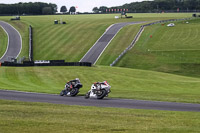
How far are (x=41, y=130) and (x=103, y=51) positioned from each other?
245 ft

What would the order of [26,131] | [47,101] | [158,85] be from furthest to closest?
[158,85] < [47,101] < [26,131]

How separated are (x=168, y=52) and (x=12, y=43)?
4132cm

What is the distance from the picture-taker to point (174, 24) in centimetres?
12550

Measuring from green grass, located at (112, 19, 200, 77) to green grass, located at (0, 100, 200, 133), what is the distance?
48548 millimetres

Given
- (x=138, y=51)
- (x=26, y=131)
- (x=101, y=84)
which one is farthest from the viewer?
(x=138, y=51)

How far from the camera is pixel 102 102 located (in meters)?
29.4

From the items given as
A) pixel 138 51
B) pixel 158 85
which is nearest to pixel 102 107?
pixel 158 85

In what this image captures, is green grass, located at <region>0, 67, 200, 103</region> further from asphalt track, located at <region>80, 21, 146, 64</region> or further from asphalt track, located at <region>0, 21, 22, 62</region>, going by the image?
asphalt track, located at <region>0, 21, 22, 62</region>

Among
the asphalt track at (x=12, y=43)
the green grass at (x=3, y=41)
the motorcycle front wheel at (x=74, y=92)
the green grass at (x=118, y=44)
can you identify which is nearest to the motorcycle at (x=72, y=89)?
the motorcycle front wheel at (x=74, y=92)

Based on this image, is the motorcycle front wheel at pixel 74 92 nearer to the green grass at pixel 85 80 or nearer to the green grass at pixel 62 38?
the green grass at pixel 85 80

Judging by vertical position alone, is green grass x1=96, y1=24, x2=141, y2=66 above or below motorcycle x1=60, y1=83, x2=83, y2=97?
below

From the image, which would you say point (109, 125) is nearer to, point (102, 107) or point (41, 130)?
point (41, 130)

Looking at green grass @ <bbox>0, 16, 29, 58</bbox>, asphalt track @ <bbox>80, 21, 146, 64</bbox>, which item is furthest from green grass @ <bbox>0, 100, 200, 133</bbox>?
green grass @ <bbox>0, 16, 29, 58</bbox>

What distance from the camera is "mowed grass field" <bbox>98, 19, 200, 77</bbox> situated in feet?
250
